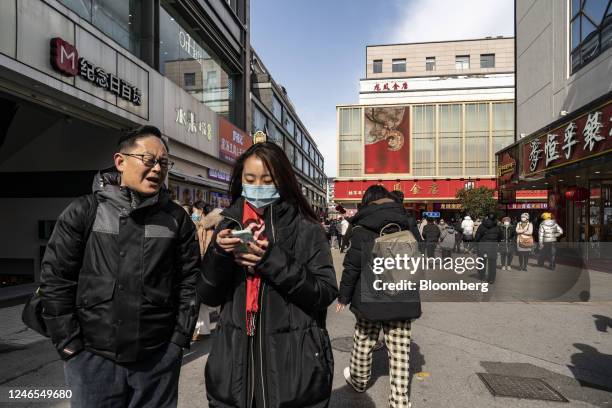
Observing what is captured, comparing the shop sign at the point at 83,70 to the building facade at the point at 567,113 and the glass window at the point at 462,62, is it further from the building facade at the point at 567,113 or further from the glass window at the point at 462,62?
the glass window at the point at 462,62

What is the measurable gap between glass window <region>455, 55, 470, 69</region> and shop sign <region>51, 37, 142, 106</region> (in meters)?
52.1

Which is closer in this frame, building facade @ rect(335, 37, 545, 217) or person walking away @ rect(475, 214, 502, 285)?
person walking away @ rect(475, 214, 502, 285)

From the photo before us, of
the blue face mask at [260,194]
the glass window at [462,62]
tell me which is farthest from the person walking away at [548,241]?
the glass window at [462,62]

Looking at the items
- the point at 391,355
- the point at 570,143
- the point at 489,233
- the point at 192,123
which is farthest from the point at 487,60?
the point at 391,355

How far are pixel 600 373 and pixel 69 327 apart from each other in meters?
5.25

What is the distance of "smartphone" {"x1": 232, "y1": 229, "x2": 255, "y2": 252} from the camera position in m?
1.62

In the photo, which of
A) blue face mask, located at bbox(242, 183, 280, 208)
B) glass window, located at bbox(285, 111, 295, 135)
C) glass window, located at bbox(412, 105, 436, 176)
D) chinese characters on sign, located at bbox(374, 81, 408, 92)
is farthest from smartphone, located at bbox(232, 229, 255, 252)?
chinese characters on sign, located at bbox(374, 81, 408, 92)

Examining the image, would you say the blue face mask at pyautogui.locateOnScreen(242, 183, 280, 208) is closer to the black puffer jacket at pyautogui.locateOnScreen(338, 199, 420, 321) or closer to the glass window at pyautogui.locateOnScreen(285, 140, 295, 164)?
the black puffer jacket at pyautogui.locateOnScreen(338, 199, 420, 321)

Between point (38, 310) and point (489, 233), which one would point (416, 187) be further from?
point (38, 310)

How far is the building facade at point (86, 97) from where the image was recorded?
7.52m

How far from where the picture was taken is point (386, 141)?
4362 centimetres

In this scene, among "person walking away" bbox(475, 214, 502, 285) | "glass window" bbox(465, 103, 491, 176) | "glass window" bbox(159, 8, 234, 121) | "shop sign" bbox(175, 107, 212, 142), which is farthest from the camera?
"glass window" bbox(465, 103, 491, 176)

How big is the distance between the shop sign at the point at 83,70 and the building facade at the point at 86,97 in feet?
0.08

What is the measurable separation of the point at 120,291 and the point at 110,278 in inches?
3.3
